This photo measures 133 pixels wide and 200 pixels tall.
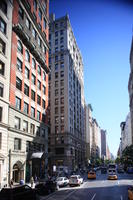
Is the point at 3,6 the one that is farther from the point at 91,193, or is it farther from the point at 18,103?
the point at 91,193

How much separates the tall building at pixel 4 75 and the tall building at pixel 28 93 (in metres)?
1.52

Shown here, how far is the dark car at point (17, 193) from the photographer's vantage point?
694 inches

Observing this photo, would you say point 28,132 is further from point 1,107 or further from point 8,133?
point 1,107

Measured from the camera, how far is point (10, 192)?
58.4 ft

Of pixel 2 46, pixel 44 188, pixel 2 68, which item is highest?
pixel 2 46

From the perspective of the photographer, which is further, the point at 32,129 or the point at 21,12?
the point at 32,129

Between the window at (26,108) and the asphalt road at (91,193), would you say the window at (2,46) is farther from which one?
the asphalt road at (91,193)

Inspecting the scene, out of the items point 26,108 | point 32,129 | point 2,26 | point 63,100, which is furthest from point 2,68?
point 63,100

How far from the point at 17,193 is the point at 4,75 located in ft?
68.2

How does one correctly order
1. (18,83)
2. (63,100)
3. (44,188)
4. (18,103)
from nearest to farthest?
(44,188) → (18,103) → (18,83) → (63,100)

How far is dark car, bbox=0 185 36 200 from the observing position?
1762 cm

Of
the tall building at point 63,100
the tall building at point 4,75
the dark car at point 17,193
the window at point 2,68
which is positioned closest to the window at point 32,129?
the tall building at point 4,75

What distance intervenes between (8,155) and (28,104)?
12352 mm

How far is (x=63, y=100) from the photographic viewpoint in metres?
87.8
